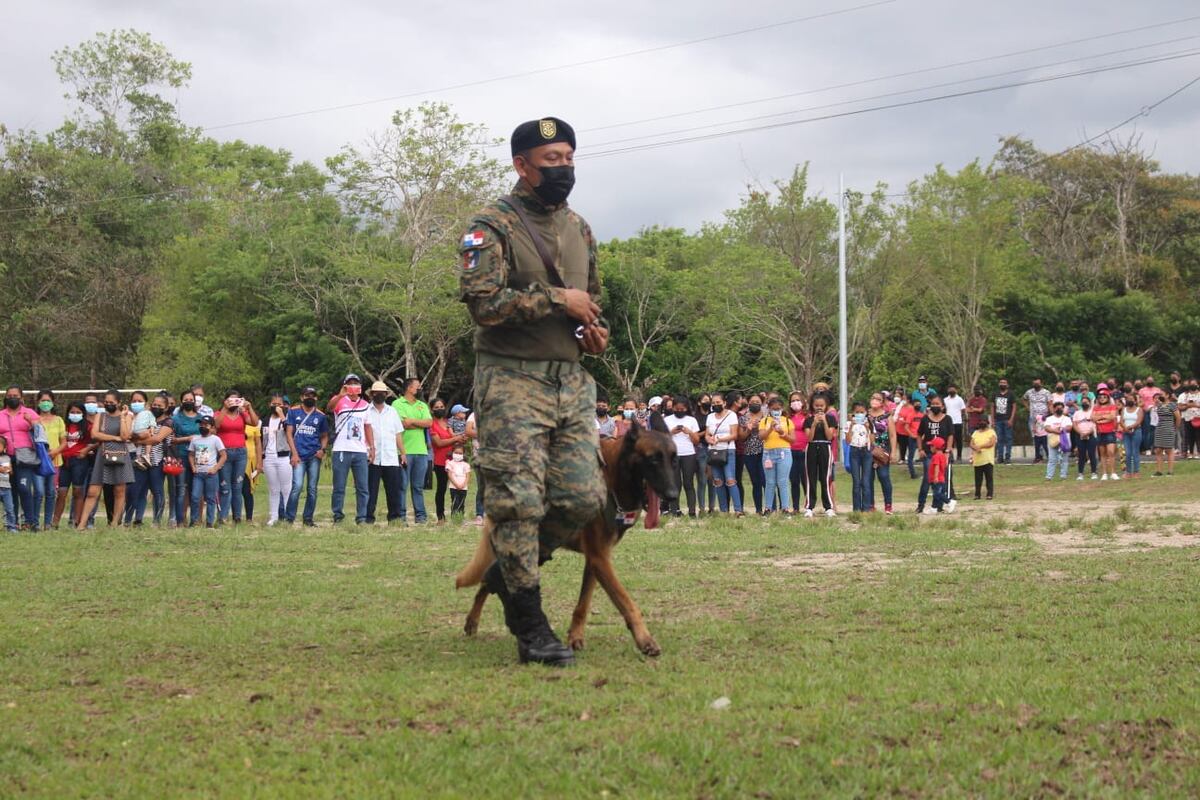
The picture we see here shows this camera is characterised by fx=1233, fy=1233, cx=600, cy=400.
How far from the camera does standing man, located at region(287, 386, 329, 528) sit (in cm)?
1761

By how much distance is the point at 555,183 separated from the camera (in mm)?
6355

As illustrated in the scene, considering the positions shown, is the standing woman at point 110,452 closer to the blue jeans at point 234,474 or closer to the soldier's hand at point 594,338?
the blue jeans at point 234,474

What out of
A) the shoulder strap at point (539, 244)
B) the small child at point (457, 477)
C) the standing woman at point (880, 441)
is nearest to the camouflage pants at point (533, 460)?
the shoulder strap at point (539, 244)

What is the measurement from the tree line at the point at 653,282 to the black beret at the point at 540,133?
35.0 metres

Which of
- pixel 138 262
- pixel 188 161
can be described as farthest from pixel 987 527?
pixel 188 161

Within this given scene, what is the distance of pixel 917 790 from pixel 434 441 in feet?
50.7

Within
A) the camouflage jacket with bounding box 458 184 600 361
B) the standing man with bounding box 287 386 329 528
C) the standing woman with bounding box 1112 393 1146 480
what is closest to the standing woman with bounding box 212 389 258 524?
the standing man with bounding box 287 386 329 528

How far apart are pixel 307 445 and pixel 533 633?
1213 cm

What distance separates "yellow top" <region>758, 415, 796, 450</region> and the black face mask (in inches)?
502

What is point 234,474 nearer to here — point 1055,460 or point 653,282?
point 1055,460

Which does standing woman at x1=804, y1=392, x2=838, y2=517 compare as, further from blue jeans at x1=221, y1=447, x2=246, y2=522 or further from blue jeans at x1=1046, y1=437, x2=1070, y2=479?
blue jeans at x1=1046, y1=437, x2=1070, y2=479

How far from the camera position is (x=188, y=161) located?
68.3 metres

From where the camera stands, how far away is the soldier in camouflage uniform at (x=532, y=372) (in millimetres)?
6109

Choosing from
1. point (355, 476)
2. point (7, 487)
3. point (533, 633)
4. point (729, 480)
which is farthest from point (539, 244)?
point (729, 480)
